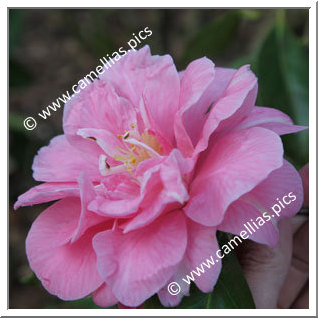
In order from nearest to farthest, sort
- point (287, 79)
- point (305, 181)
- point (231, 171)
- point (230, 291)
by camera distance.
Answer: point (231, 171), point (230, 291), point (305, 181), point (287, 79)

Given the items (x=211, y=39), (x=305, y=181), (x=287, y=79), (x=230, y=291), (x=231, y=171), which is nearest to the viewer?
(x=231, y=171)

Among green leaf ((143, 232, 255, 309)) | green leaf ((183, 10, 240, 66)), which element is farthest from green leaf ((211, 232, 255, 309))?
green leaf ((183, 10, 240, 66))

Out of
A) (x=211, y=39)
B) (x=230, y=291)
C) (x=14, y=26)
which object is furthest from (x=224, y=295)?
(x=14, y=26)

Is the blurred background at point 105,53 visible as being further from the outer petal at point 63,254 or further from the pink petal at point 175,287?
the pink petal at point 175,287

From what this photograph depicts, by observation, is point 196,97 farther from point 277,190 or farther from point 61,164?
point 61,164

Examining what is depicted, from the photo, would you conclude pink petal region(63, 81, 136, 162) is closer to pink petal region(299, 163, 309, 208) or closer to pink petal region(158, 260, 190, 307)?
pink petal region(158, 260, 190, 307)

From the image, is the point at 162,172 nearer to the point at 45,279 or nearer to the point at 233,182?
the point at 233,182

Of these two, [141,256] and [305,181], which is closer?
[141,256]

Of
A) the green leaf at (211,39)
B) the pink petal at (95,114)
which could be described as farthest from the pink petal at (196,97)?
the green leaf at (211,39)
